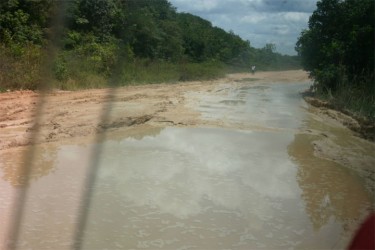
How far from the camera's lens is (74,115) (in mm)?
11055

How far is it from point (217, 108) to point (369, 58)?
16.1 ft

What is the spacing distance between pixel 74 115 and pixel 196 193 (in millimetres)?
5845

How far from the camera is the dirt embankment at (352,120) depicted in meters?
10.6

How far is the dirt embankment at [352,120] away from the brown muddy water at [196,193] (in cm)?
79

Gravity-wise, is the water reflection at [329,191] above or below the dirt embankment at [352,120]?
below

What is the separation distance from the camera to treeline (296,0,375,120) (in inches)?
530

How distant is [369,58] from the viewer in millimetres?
14266

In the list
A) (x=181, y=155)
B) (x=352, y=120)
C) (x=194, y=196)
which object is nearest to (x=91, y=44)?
(x=352, y=120)

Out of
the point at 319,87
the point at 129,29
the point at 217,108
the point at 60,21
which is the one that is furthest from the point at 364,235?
the point at 129,29

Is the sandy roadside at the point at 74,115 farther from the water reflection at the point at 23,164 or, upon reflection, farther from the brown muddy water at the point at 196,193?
the brown muddy water at the point at 196,193

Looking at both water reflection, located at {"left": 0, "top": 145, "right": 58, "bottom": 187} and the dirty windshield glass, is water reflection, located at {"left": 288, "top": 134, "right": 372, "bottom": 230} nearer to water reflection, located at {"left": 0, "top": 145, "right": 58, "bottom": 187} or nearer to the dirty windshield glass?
the dirty windshield glass

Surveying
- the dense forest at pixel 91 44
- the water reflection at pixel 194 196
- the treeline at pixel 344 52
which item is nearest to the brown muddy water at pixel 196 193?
the water reflection at pixel 194 196

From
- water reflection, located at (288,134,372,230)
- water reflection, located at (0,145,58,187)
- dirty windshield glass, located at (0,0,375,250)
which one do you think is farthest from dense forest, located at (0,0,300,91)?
water reflection, located at (288,134,372,230)

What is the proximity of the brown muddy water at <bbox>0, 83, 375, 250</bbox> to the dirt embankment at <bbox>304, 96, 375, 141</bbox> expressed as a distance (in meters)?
0.79
